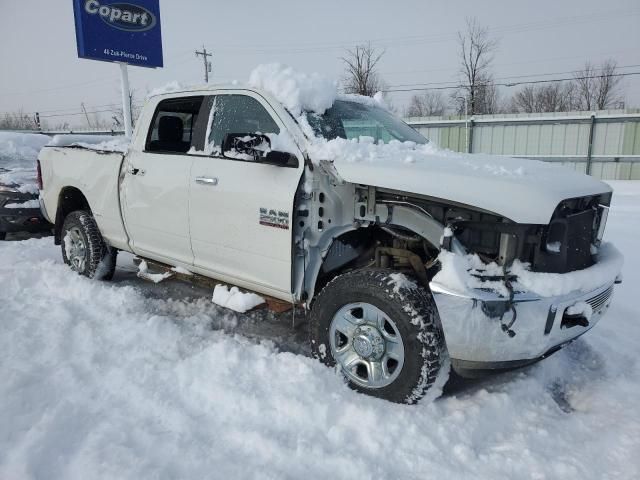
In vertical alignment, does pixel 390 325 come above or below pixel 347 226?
below

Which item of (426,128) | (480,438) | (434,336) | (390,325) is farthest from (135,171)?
(426,128)

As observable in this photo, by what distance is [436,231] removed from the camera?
2670 millimetres

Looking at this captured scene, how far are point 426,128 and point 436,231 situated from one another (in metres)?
17.4

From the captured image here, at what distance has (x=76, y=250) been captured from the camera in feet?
16.7

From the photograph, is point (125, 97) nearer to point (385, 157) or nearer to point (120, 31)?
point (120, 31)

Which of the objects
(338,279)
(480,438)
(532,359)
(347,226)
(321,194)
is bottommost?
(480,438)

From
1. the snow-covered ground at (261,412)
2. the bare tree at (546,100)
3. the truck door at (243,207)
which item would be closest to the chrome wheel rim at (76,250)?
the snow-covered ground at (261,412)

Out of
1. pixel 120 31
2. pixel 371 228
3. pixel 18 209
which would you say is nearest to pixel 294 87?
pixel 371 228

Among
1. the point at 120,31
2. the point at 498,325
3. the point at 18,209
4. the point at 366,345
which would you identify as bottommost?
the point at 366,345

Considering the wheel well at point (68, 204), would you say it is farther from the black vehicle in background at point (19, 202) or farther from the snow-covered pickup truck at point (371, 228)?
the black vehicle in background at point (19, 202)

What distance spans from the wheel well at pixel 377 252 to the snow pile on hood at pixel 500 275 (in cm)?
33

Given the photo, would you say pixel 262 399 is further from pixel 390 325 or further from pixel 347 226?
pixel 347 226

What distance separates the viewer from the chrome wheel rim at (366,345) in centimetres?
276

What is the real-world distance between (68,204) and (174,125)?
2.09 meters
